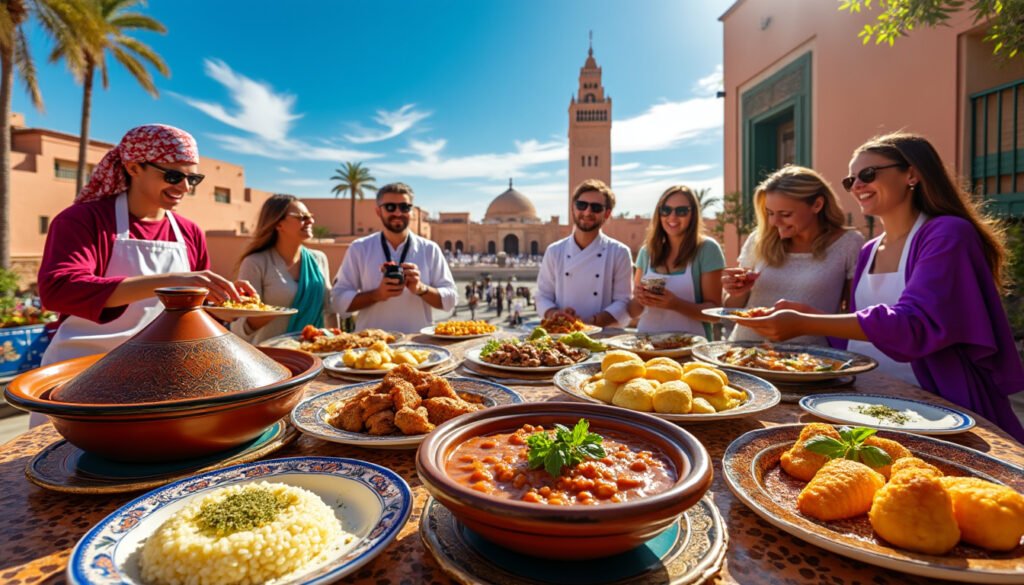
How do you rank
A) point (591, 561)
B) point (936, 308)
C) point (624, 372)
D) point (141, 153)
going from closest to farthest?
point (591, 561) → point (624, 372) → point (936, 308) → point (141, 153)

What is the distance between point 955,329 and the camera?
6.92 ft

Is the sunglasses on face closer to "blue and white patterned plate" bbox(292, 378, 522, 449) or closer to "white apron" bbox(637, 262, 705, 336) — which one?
"blue and white patterned plate" bbox(292, 378, 522, 449)

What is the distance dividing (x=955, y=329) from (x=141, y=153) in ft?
12.5

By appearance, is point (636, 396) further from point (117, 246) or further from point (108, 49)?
point (108, 49)

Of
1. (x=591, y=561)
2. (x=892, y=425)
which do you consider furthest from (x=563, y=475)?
(x=892, y=425)

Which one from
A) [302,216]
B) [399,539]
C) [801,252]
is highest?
[302,216]

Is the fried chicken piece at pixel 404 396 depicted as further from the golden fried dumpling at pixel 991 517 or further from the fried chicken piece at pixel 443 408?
the golden fried dumpling at pixel 991 517

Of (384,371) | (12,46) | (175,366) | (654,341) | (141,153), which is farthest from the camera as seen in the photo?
(12,46)

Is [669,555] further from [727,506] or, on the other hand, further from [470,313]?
[470,313]

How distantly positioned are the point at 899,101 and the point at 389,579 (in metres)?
11.5

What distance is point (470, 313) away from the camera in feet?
76.0

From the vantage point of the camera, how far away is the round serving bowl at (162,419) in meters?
1.08

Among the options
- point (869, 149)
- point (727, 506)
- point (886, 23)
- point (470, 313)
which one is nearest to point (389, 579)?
point (727, 506)

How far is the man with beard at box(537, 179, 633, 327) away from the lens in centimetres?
439
